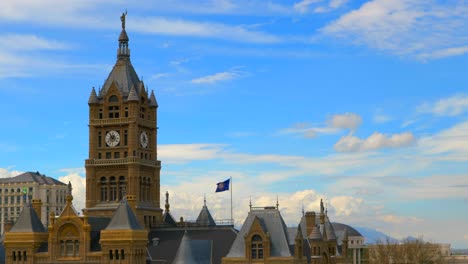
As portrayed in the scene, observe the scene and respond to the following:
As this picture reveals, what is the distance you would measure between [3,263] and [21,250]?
746cm

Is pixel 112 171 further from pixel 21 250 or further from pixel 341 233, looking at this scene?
pixel 341 233

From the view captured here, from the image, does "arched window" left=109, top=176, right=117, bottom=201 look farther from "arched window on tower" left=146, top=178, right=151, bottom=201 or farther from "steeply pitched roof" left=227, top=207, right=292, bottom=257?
"steeply pitched roof" left=227, top=207, right=292, bottom=257

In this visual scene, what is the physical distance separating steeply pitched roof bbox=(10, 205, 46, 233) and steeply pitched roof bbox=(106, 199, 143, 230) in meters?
11.7

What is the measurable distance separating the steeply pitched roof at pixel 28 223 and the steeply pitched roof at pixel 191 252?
65.7ft

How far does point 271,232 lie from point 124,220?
19.0 m

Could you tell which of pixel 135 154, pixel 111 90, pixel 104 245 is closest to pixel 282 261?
pixel 104 245

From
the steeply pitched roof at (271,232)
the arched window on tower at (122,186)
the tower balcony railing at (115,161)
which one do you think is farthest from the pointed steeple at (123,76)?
the steeply pitched roof at (271,232)

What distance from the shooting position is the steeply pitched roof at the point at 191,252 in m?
116

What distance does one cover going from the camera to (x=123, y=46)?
14238 cm

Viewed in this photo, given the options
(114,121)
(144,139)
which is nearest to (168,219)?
(144,139)

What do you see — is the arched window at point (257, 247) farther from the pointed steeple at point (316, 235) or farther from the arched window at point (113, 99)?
the arched window at point (113, 99)

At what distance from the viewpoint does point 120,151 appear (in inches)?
5300

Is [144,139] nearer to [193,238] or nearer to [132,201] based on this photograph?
[132,201]

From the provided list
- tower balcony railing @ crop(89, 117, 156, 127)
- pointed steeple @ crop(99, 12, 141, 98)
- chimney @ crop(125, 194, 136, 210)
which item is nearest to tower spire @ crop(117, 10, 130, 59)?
pointed steeple @ crop(99, 12, 141, 98)
